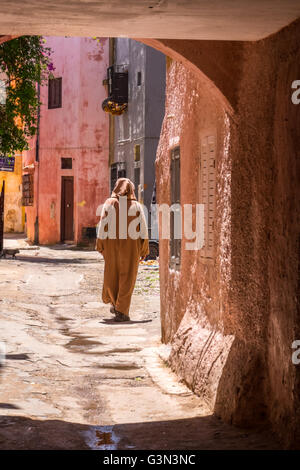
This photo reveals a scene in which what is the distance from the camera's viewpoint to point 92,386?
721cm

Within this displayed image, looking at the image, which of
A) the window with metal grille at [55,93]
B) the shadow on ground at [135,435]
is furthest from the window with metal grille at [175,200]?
the window with metal grille at [55,93]

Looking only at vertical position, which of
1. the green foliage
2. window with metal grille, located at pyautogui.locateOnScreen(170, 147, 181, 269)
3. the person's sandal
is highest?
the green foliage

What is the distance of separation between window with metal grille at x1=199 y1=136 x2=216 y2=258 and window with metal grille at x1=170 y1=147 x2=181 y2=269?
1.10m

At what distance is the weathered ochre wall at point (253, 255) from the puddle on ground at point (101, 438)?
838 millimetres

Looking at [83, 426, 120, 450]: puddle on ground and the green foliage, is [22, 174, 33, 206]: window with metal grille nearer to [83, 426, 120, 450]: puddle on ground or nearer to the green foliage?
the green foliage

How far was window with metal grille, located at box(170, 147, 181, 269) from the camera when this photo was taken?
26.7 feet

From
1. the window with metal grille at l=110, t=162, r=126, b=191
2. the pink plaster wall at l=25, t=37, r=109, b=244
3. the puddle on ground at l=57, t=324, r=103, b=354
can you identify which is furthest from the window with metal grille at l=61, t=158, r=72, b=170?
the puddle on ground at l=57, t=324, r=103, b=354

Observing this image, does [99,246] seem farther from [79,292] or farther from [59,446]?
[59,446]

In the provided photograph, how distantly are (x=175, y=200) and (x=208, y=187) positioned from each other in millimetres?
1542

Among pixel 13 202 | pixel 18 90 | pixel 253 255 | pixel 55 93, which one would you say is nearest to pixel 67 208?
pixel 55 93

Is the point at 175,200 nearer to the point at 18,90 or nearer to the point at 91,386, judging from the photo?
the point at 91,386

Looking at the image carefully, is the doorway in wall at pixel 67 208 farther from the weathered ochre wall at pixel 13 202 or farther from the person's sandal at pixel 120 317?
the person's sandal at pixel 120 317

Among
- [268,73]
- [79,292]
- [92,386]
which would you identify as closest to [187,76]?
[268,73]
